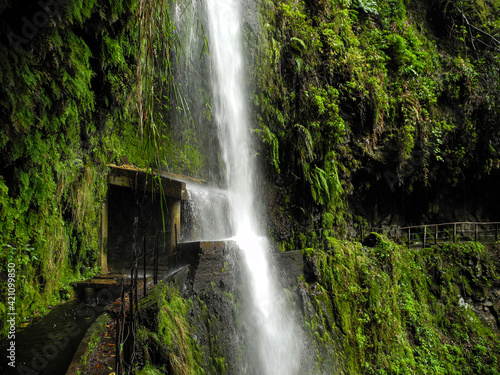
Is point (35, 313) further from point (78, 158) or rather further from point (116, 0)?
point (116, 0)

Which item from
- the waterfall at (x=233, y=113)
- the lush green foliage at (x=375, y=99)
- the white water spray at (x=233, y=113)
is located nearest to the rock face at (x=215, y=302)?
the waterfall at (x=233, y=113)

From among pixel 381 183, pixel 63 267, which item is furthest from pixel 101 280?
pixel 381 183

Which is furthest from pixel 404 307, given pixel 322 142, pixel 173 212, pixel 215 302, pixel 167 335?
pixel 167 335

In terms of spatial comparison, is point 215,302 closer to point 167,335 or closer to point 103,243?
point 167,335

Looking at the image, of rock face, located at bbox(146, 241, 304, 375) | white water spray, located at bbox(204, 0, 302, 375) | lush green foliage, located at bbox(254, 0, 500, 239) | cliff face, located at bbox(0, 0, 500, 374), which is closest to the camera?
cliff face, located at bbox(0, 0, 500, 374)

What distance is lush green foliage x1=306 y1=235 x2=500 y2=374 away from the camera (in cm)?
677

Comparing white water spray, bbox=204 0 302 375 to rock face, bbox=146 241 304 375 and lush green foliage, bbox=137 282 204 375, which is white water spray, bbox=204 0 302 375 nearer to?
rock face, bbox=146 241 304 375

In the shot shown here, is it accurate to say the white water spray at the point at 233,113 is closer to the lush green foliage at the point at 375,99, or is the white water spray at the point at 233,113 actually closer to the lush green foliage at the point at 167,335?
the lush green foliage at the point at 375,99

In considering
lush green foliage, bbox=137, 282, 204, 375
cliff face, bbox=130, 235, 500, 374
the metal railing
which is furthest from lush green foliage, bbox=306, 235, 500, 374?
lush green foliage, bbox=137, 282, 204, 375

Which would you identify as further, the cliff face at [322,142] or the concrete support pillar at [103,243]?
the concrete support pillar at [103,243]

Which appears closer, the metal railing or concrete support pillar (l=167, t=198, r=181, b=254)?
concrete support pillar (l=167, t=198, r=181, b=254)

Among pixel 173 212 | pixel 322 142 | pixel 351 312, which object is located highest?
pixel 322 142

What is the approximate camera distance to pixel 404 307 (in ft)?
27.3

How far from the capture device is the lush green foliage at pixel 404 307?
6766mm
